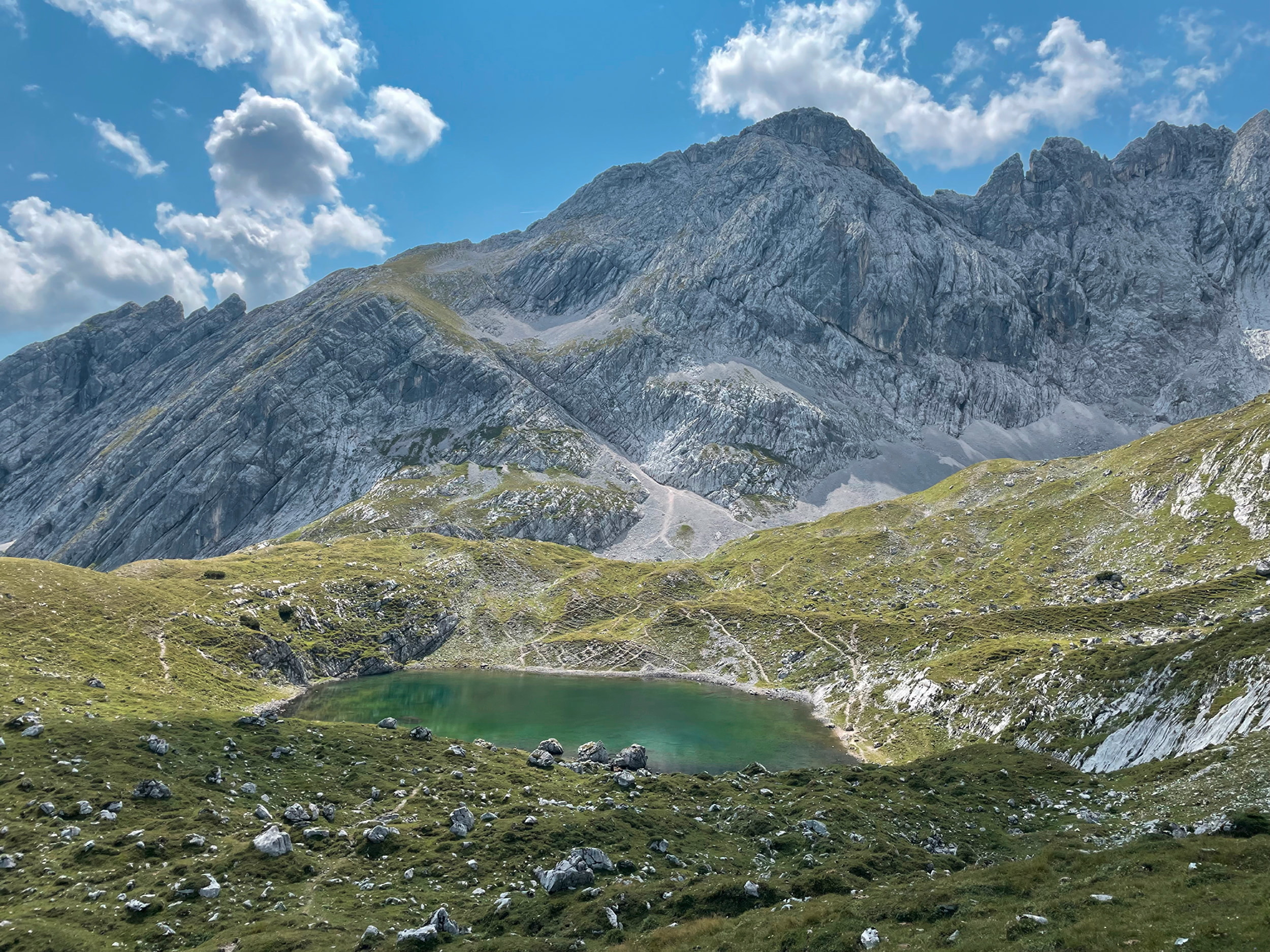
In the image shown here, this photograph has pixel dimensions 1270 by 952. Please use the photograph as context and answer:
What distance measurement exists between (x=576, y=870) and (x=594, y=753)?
141 ft

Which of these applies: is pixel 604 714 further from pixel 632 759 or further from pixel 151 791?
pixel 151 791

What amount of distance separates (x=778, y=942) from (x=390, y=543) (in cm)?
18916

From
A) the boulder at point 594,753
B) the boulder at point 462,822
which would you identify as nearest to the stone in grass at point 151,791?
the boulder at point 462,822

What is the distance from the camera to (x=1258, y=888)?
1828 centimetres

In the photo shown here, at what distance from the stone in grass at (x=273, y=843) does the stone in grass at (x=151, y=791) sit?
898cm

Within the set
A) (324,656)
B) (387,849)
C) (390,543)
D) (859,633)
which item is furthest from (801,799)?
(390,543)

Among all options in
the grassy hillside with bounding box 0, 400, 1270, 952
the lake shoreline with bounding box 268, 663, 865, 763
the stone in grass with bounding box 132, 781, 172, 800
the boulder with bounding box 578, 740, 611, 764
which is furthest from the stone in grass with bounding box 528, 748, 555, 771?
the lake shoreline with bounding box 268, 663, 865, 763

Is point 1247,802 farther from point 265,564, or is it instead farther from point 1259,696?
point 265,564

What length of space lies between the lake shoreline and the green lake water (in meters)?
1.34

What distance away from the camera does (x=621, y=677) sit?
434ft

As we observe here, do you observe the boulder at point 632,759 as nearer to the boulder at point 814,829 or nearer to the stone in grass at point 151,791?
the boulder at point 814,829

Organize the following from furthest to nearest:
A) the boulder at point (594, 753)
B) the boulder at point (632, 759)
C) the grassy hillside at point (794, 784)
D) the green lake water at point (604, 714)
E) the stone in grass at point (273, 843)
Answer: the green lake water at point (604, 714) → the boulder at point (594, 753) → the boulder at point (632, 759) → the stone in grass at point (273, 843) → the grassy hillside at point (794, 784)

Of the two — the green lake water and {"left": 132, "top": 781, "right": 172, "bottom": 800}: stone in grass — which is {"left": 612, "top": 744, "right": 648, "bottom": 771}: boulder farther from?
{"left": 132, "top": 781, "right": 172, "bottom": 800}: stone in grass

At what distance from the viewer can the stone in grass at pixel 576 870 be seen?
31438 millimetres
